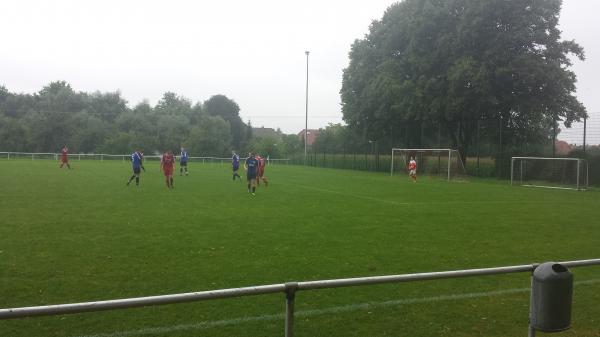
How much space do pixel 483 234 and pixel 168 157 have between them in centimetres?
1483

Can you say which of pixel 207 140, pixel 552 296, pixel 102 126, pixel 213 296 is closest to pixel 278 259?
pixel 552 296

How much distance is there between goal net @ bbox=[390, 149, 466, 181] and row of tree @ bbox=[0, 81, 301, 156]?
36789mm

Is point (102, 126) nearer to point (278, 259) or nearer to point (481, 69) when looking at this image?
point (481, 69)

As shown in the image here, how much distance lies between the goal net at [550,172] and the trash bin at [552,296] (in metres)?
26.3

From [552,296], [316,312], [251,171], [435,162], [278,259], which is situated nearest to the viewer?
[552,296]

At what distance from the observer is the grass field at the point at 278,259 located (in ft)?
17.5

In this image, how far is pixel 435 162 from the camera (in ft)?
124

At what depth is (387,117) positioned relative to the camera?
44.1 m

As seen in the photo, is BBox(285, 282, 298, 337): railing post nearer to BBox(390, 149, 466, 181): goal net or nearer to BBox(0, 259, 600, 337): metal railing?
BBox(0, 259, 600, 337): metal railing

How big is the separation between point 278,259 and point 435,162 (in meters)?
31.4

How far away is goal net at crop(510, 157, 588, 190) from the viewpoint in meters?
28.6

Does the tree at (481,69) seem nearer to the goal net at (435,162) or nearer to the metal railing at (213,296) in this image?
the goal net at (435,162)

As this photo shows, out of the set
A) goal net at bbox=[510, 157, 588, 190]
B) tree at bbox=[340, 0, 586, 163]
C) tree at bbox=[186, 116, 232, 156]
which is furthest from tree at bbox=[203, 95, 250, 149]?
goal net at bbox=[510, 157, 588, 190]

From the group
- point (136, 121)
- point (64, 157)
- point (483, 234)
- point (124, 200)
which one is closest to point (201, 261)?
point (483, 234)
